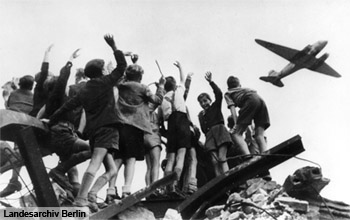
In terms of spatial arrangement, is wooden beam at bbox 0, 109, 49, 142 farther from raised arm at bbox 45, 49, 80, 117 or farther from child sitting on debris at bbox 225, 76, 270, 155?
child sitting on debris at bbox 225, 76, 270, 155

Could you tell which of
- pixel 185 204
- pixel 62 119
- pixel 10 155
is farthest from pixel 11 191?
pixel 185 204

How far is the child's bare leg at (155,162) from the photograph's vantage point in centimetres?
898

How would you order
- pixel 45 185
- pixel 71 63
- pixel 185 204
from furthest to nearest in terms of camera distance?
pixel 71 63
pixel 185 204
pixel 45 185

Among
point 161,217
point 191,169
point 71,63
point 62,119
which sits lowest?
point 161,217

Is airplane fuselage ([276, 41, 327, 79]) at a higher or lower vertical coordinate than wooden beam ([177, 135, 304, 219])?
higher

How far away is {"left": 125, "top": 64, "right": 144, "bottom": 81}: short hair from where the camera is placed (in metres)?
9.02

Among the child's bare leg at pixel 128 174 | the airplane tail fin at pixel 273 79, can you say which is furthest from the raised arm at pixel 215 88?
the airplane tail fin at pixel 273 79

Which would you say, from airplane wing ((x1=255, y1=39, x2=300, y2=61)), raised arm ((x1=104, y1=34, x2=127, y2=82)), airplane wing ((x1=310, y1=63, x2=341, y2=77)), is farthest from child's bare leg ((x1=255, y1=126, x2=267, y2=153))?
airplane wing ((x1=255, y1=39, x2=300, y2=61))

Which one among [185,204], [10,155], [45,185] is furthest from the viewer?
[10,155]

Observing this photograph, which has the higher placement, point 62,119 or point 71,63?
point 71,63

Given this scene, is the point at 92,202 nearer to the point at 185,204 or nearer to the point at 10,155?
the point at 185,204

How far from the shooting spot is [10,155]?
9.40 metres

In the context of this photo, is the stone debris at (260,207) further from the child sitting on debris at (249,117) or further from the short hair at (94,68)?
the short hair at (94,68)

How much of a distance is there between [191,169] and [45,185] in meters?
2.68
